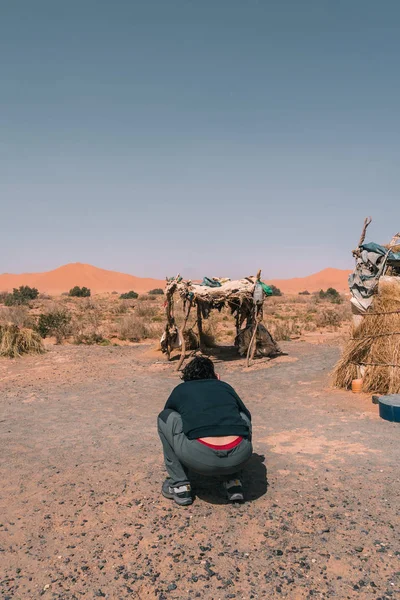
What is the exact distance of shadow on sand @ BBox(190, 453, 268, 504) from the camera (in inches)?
178

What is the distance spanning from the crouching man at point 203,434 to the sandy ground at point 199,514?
252 millimetres

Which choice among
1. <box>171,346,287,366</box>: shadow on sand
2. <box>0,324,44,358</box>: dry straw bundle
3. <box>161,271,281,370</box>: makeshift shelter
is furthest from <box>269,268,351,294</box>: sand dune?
<box>0,324,44,358</box>: dry straw bundle

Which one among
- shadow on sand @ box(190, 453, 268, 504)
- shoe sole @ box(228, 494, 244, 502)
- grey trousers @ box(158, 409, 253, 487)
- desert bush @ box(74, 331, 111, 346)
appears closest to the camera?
grey trousers @ box(158, 409, 253, 487)

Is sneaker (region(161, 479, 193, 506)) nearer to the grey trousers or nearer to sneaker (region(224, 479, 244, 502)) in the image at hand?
the grey trousers

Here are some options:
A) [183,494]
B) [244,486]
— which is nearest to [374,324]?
[244,486]

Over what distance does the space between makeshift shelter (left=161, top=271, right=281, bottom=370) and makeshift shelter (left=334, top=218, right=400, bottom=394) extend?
3435 millimetres

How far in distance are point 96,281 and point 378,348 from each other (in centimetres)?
8586

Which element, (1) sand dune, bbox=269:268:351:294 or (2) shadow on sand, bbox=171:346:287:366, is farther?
(1) sand dune, bbox=269:268:351:294

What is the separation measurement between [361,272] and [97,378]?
6347mm

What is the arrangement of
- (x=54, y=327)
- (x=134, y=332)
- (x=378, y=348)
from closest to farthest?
(x=378, y=348) → (x=54, y=327) → (x=134, y=332)

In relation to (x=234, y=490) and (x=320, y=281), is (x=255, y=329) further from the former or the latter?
(x=320, y=281)

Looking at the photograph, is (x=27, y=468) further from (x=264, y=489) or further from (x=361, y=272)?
(x=361, y=272)

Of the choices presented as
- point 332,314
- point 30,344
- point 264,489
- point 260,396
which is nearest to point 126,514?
point 264,489

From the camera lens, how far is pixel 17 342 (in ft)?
45.3
